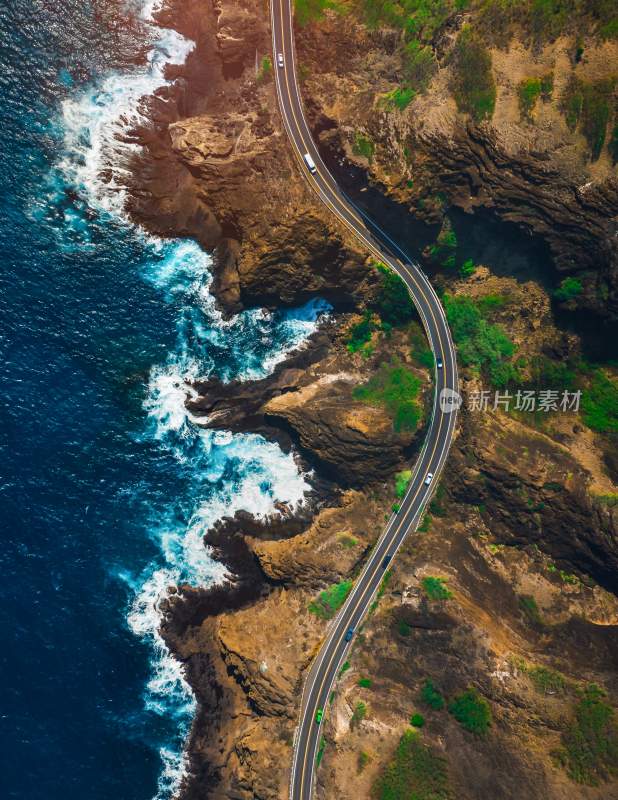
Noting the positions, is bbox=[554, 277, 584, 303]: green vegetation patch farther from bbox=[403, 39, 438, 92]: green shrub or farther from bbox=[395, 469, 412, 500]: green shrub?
bbox=[395, 469, 412, 500]: green shrub

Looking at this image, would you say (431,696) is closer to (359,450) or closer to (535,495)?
(535,495)

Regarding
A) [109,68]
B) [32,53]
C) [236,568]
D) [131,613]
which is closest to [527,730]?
[236,568]

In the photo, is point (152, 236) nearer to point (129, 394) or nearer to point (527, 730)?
point (129, 394)

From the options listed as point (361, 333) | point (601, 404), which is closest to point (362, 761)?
point (601, 404)

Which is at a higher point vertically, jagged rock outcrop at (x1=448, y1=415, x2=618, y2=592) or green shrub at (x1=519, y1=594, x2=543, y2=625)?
jagged rock outcrop at (x1=448, y1=415, x2=618, y2=592)

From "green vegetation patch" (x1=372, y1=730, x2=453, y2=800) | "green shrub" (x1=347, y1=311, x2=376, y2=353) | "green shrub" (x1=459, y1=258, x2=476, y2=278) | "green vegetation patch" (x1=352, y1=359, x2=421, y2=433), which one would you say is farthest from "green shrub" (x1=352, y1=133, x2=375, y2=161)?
"green vegetation patch" (x1=372, y1=730, x2=453, y2=800)

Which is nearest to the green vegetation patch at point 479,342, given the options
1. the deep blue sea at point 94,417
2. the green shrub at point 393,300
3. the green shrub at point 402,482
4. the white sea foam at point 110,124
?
the green shrub at point 393,300
